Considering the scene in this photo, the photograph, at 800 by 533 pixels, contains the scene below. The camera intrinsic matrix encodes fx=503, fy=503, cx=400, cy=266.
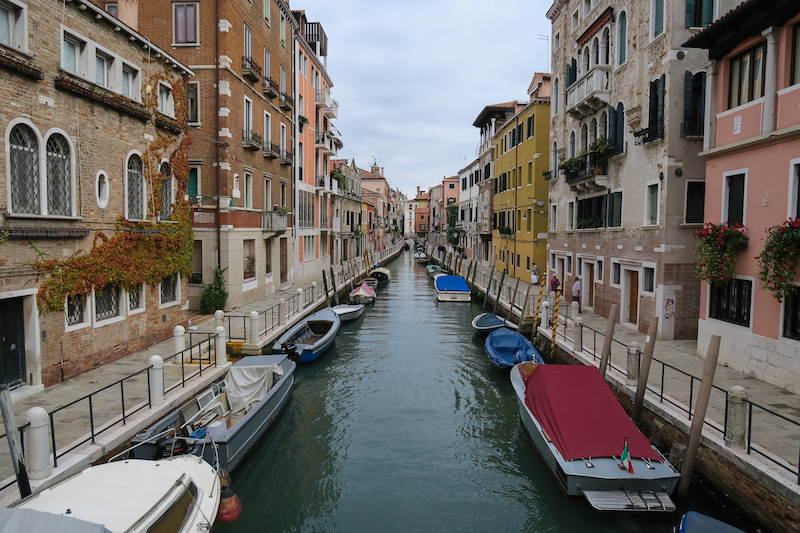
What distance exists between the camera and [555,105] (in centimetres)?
2400

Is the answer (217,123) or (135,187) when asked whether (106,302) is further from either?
(217,123)

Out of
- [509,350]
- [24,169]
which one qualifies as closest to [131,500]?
[24,169]

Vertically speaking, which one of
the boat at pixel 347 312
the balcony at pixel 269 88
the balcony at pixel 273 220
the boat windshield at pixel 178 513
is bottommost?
the boat at pixel 347 312

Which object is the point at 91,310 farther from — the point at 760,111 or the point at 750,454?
the point at 760,111

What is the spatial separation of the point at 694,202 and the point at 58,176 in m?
15.5

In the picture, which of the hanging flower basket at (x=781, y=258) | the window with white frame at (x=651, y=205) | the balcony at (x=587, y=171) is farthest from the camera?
the balcony at (x=587, y=171)

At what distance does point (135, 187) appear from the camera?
41.9 feet

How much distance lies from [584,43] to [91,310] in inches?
765

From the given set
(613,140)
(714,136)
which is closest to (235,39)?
(613,140)

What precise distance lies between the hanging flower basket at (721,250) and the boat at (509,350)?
4.88m

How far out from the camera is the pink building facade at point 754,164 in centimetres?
953

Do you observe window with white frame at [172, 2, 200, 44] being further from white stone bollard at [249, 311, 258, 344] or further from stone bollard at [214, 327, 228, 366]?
stone bollard at [214, 327, 228, 366]

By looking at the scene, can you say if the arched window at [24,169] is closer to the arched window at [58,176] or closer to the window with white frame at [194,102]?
the arched window at [58,176]

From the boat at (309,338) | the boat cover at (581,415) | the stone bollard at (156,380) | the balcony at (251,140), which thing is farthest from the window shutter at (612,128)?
the stone bollard at (156,380)
